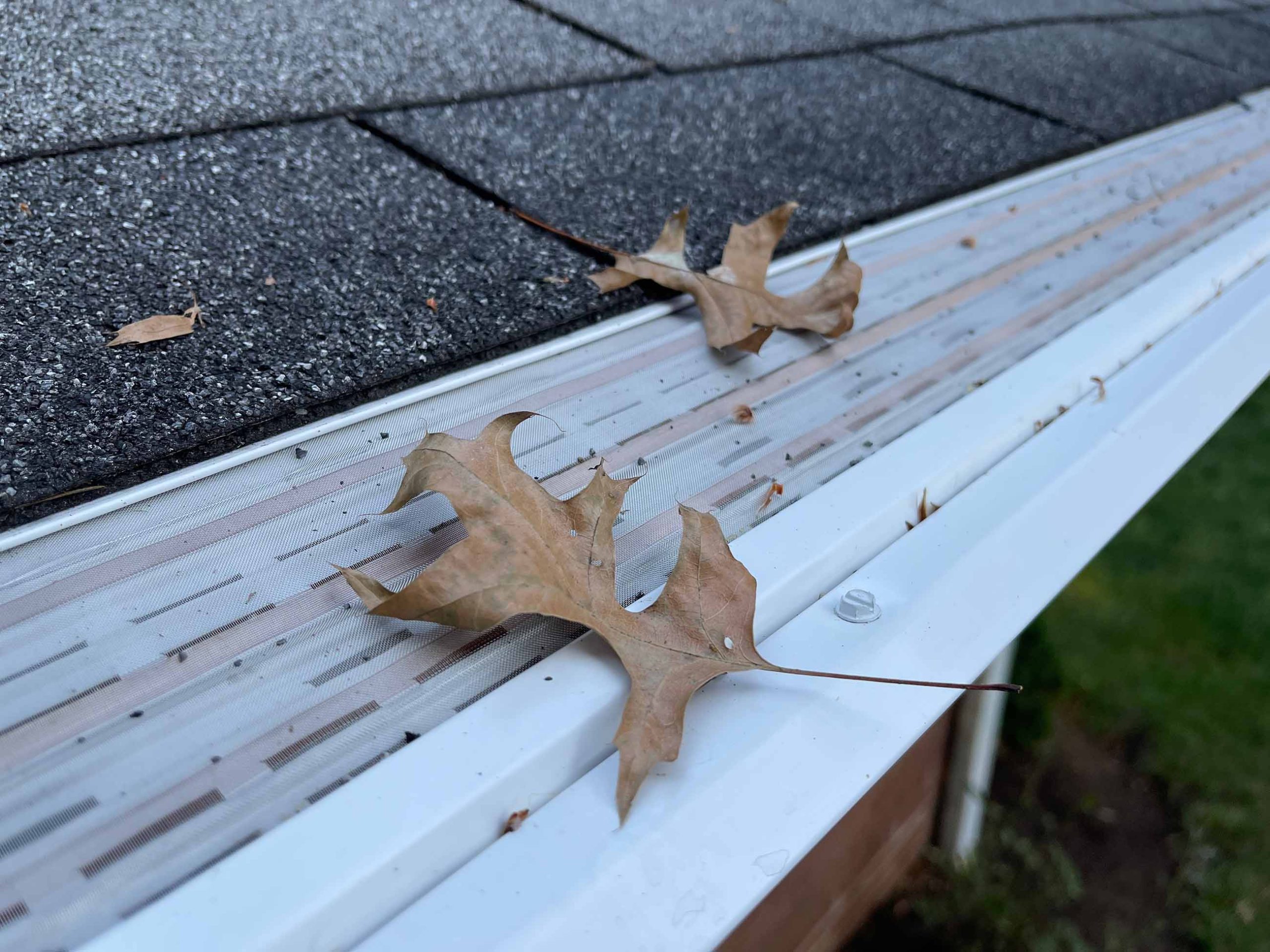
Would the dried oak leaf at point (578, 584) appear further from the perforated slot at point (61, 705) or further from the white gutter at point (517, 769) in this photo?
the perforated slot at point (61, 705)

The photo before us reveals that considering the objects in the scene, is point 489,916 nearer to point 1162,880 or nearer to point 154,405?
point 154,405

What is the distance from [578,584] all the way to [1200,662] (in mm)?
2792

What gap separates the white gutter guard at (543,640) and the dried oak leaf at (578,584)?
22 millimetres

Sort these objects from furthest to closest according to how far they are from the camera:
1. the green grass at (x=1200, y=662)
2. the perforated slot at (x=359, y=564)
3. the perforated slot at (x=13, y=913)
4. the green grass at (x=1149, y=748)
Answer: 1. the green grass at (x=1200, y=662)
2. the green grass at (x=1149, y=748)
3. the perforated slot at (x=359, y=564)
4. the perforated slot at (x=13, y=913)

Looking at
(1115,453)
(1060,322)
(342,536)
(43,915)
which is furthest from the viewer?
(1060,322)

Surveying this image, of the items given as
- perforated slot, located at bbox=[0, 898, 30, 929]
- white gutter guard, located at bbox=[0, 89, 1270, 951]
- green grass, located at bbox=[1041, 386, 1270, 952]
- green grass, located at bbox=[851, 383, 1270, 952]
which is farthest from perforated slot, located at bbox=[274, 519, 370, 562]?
green grass, located at bbox=[1041, 386, 1270, 952]

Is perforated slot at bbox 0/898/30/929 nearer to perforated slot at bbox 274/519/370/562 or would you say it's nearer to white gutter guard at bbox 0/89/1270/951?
white gutter guard at bbox 0/89/1270/951

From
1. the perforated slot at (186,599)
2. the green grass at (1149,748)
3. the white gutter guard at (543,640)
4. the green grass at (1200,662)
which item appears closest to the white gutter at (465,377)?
the white gutter guard at (543,640)

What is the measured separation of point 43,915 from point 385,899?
0.16 meters

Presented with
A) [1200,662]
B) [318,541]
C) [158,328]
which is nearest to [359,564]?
[318,541]

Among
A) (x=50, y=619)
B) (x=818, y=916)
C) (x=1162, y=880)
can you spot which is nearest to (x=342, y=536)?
(x=50, y=619)

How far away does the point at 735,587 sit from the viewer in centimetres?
69

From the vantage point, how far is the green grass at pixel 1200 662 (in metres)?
2.40

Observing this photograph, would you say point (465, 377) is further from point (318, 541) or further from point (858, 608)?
point (858, 608)
